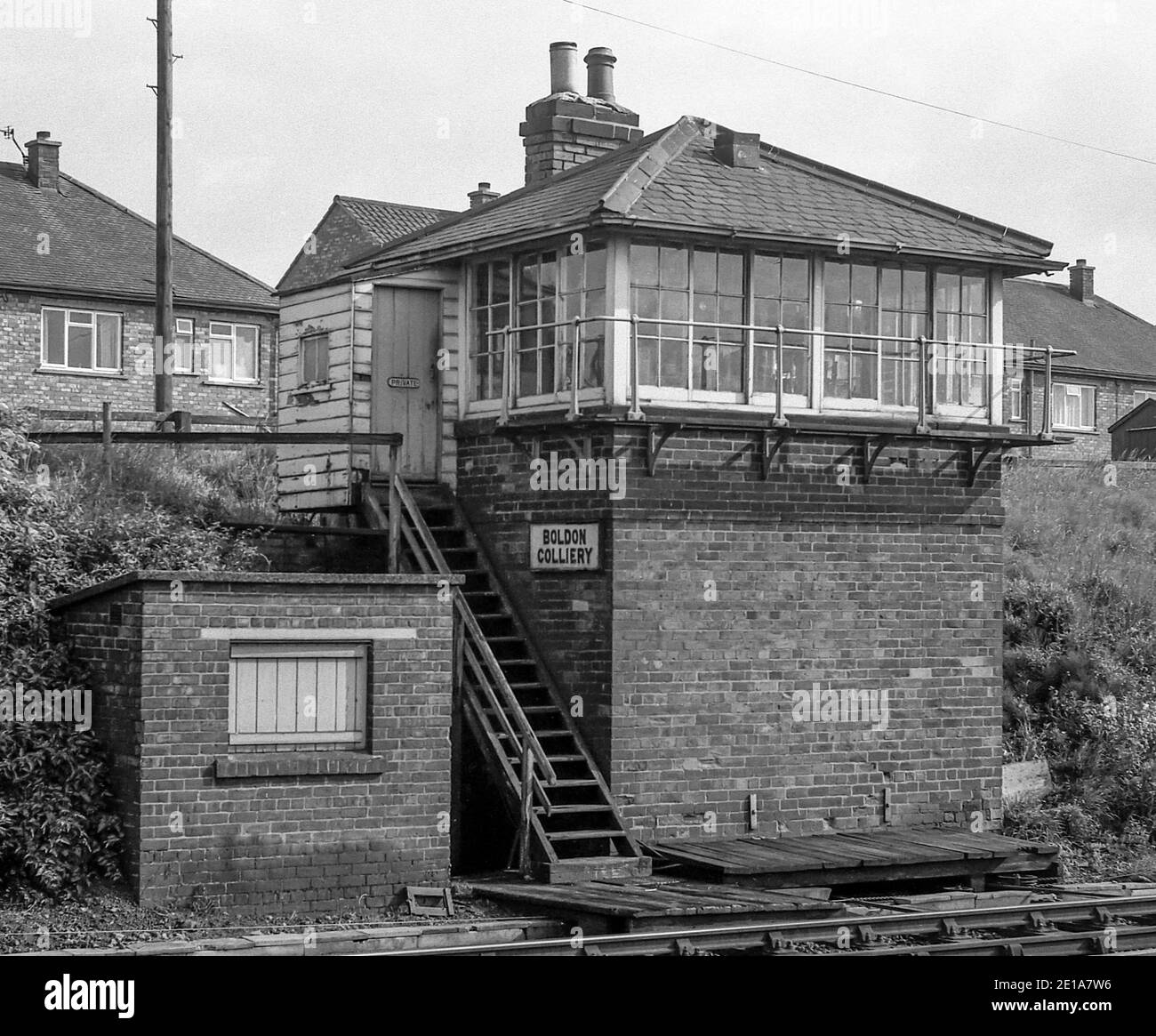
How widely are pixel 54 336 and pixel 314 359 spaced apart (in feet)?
52.3

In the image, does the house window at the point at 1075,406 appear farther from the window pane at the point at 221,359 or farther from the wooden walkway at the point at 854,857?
the wooden walkway at the point at 854,857

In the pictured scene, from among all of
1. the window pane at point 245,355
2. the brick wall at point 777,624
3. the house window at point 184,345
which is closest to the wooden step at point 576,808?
the brick wall at point 777,624

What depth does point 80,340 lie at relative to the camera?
33.3 metres

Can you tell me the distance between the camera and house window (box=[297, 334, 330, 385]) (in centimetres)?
1866

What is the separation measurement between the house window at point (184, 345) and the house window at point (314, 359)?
53.9 feet

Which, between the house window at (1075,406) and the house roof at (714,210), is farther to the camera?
the house window at (1075,406)

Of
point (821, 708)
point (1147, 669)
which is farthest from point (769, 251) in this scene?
point (1147, 669)

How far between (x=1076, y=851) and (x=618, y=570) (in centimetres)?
643

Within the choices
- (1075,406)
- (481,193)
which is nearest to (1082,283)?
(1075,406)

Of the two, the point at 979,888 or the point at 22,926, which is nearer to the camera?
the point at 22,926

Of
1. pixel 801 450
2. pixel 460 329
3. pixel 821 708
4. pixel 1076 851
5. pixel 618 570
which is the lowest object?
pixel 1076 851

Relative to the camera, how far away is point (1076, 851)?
18703 millimetres

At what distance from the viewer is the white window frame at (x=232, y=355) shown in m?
35.4

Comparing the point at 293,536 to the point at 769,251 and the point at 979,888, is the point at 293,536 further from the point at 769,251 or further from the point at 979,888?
the point at 979,888
